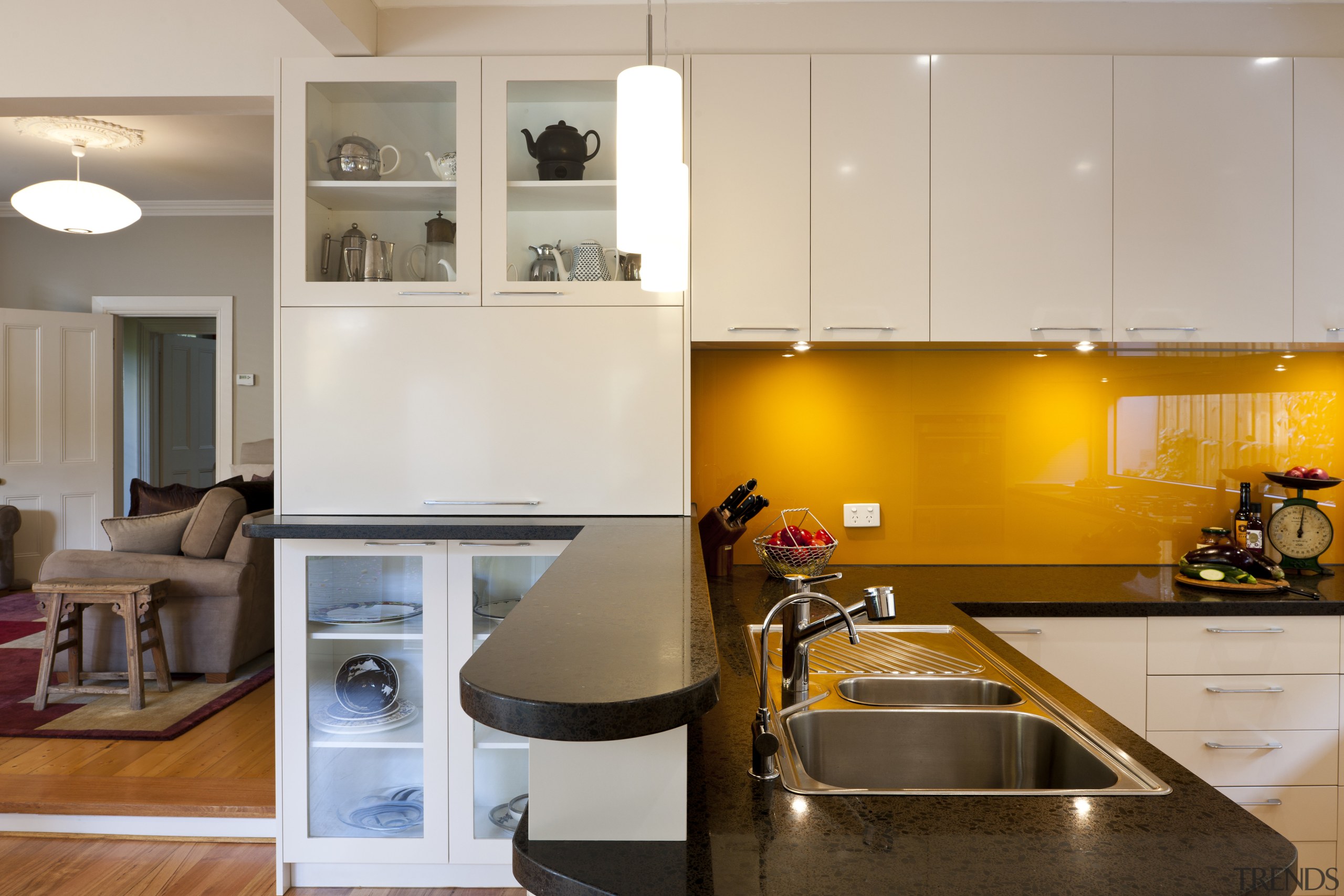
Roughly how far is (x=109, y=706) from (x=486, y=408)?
8.64 ft

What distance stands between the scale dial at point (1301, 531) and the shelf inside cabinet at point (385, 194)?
2375 millimetres

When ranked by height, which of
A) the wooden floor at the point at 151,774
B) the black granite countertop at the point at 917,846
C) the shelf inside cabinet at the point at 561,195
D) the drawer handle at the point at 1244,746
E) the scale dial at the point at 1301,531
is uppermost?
the shelf inside cabinet at the point at 561,195

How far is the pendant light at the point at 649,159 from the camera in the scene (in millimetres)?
1135

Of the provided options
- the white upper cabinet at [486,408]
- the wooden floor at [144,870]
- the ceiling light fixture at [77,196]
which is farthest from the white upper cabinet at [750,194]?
the ceiling light fixture at [77,196]

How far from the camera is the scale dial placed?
2.55 metres

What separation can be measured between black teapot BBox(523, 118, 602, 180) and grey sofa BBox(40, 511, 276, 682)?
256 centimetres

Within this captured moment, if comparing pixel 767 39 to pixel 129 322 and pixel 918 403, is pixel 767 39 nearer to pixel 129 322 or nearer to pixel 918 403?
pixel 918 403

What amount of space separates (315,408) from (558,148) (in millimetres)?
1037

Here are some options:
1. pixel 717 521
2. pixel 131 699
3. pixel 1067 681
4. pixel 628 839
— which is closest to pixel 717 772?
pixel 628 839

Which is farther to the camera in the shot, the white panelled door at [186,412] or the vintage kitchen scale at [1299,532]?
the white panelled door at [186,412]

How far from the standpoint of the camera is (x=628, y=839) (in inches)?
31.7

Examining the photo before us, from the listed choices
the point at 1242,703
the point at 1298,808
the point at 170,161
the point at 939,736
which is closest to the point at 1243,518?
the point at 1242,703

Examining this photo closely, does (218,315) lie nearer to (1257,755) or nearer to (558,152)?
(558,152)

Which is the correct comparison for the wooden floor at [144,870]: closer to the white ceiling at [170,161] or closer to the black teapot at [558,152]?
the black teapot at [558,152]
